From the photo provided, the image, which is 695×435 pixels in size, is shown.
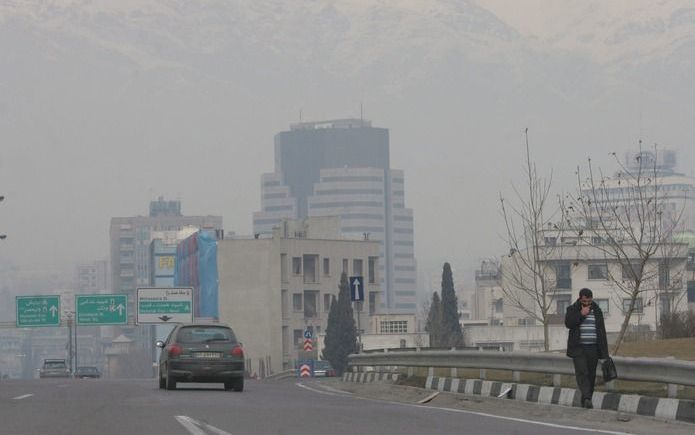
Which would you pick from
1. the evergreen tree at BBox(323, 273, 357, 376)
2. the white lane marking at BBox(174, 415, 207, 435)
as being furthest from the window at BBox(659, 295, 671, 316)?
the white lane marking at BBox(174, 415, 207, 435)

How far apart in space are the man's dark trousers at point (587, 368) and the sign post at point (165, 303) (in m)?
67.9

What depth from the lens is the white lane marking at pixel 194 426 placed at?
16.2 metres

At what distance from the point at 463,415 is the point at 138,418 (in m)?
4.34

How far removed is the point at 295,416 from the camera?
19609 mm

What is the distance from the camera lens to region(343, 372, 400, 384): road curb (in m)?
34.8

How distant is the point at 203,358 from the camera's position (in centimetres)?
3147

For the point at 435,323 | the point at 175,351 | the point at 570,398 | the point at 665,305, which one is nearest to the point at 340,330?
the point at 435,323

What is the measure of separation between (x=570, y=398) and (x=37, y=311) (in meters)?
79.4

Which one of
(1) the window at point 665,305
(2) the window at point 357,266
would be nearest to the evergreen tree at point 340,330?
(1) the window at point 665,305

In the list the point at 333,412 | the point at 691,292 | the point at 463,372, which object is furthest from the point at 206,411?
the point at 691,292

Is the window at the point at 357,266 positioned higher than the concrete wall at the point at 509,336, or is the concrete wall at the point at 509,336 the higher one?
the window at the point at 357,266

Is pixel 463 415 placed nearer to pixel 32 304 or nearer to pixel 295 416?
pixel 295 416

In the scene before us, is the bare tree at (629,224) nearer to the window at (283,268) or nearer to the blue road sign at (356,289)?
the blue road sign at (356,289)

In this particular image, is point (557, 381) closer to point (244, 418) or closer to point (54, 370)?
point (244, 418)
